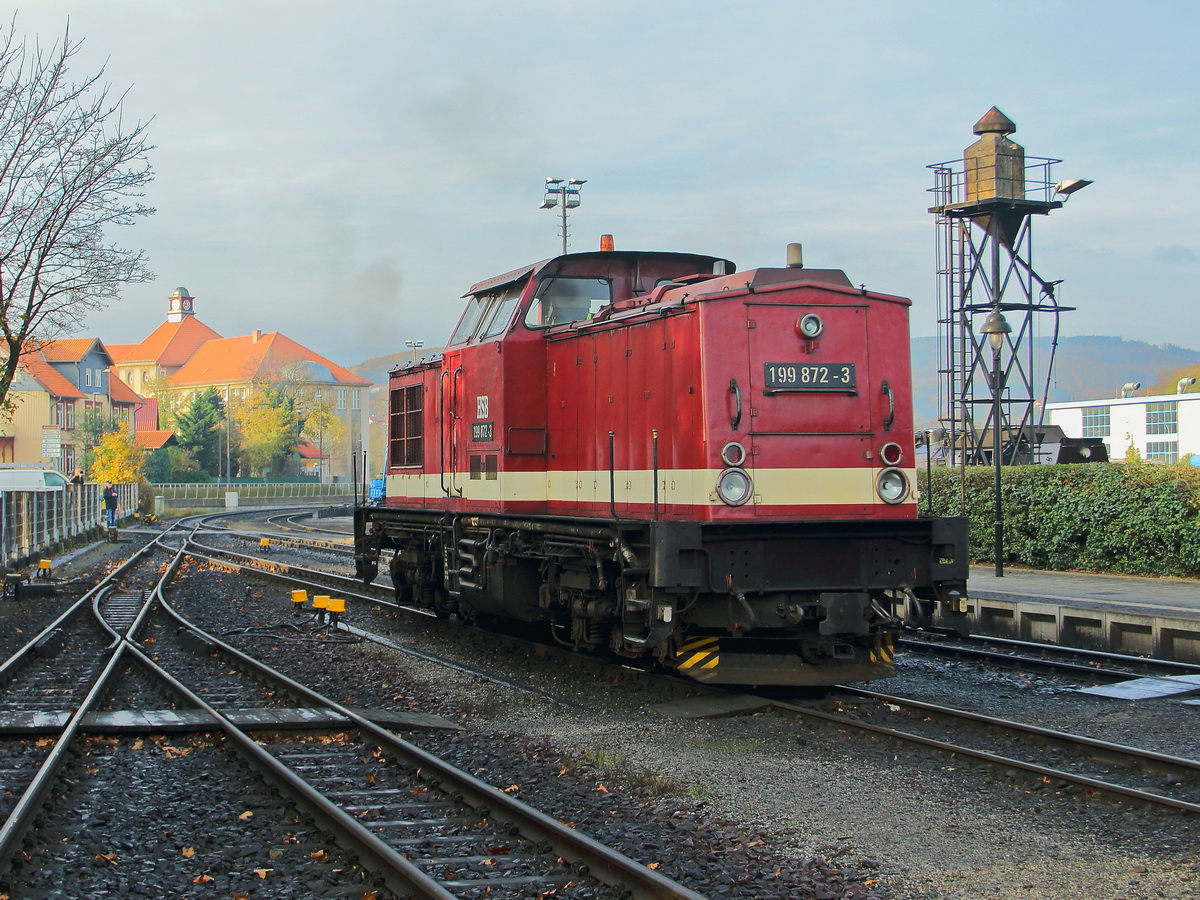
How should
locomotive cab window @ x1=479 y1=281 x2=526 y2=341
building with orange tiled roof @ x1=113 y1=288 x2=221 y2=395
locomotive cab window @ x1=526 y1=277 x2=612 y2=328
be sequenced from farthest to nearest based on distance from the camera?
building with orange tiled roof @ x1=113 y1=288 x2=221 y2=395
locomotive cab window @ x1=479 y1=281 x2=526 y2=341
locomotive cab window @ x1=526 y1=277 x2=612 y2=328

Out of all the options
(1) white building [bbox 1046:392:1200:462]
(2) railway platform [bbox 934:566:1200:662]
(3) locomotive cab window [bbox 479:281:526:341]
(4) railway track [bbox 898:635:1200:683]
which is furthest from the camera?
(1) white building [bbox 1046:392:1200:462]

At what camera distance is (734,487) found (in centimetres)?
859

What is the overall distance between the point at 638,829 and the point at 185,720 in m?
4.26

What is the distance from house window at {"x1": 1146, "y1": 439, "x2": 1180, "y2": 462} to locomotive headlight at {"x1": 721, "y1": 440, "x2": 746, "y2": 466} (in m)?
52.4

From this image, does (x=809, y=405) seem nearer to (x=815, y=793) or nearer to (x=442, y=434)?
(x=815, y=793)

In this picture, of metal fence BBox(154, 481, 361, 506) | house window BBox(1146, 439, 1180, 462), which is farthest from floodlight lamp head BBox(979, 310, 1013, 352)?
metal fence BBox(154, 481, 361, 506)

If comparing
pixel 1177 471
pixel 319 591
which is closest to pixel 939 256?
pixel 1177 471

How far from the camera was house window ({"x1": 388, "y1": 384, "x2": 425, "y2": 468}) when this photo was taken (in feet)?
45.6

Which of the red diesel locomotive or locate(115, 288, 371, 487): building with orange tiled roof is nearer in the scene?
the red diesel locomotive

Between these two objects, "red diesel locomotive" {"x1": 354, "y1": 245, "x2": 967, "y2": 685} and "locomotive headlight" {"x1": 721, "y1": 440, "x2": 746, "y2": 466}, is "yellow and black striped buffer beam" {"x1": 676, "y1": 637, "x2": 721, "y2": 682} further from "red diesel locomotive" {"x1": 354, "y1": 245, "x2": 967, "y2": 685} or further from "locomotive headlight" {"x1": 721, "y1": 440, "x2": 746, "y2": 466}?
"locomotive headlight" {"x1": 721, "y1": 440, "x2": 746, "y2": 466}

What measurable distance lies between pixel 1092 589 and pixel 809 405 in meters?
8.88

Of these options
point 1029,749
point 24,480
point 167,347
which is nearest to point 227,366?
point 167,347

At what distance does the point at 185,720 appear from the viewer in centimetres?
838

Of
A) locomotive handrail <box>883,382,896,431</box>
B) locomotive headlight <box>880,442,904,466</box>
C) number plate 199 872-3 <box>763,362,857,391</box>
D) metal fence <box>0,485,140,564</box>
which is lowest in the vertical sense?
metal fence <box>0,485,140,564</box>
